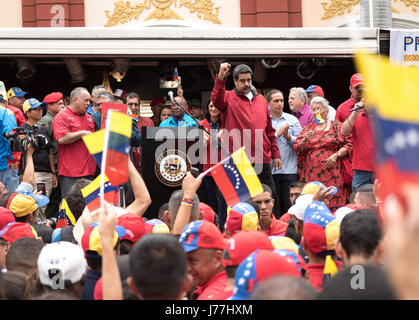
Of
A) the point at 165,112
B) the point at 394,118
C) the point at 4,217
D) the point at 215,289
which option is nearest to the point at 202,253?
the point at 215,289

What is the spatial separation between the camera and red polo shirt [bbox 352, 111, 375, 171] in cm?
348

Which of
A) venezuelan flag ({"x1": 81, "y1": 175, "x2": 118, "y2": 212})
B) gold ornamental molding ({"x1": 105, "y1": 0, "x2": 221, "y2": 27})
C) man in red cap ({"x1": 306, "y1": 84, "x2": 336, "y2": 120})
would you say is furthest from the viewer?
gold ornamental molding ({"x1": 105, "y1": 0, "x2": 221, "y2": 27})

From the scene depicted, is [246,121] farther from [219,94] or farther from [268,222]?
[268,222]

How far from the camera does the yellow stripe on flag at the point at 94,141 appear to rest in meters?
4.21

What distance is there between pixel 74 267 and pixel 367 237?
4.63ft

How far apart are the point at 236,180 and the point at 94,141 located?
5.14 feet

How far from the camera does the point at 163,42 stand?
9000mm

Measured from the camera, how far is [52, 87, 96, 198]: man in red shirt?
832 cm

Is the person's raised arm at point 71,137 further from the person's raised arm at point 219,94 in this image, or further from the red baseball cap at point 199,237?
the red baseball cap at point 199,237

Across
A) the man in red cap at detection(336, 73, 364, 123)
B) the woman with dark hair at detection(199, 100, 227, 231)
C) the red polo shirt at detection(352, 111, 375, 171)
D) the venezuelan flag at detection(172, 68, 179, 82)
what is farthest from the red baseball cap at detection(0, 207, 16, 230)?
the venezuelan flag at detection(172, 68, 179, 82)

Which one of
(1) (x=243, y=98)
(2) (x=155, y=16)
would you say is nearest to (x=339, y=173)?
(1) (x=243, y=98)

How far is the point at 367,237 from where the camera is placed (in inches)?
135

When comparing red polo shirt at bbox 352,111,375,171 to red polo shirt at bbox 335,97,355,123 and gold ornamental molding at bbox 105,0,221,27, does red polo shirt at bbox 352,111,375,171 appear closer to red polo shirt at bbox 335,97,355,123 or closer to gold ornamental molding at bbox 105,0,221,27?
red polo shirt at bbox 335,97,355,123

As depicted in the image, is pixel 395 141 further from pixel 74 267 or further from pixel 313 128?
pixel 313 128
